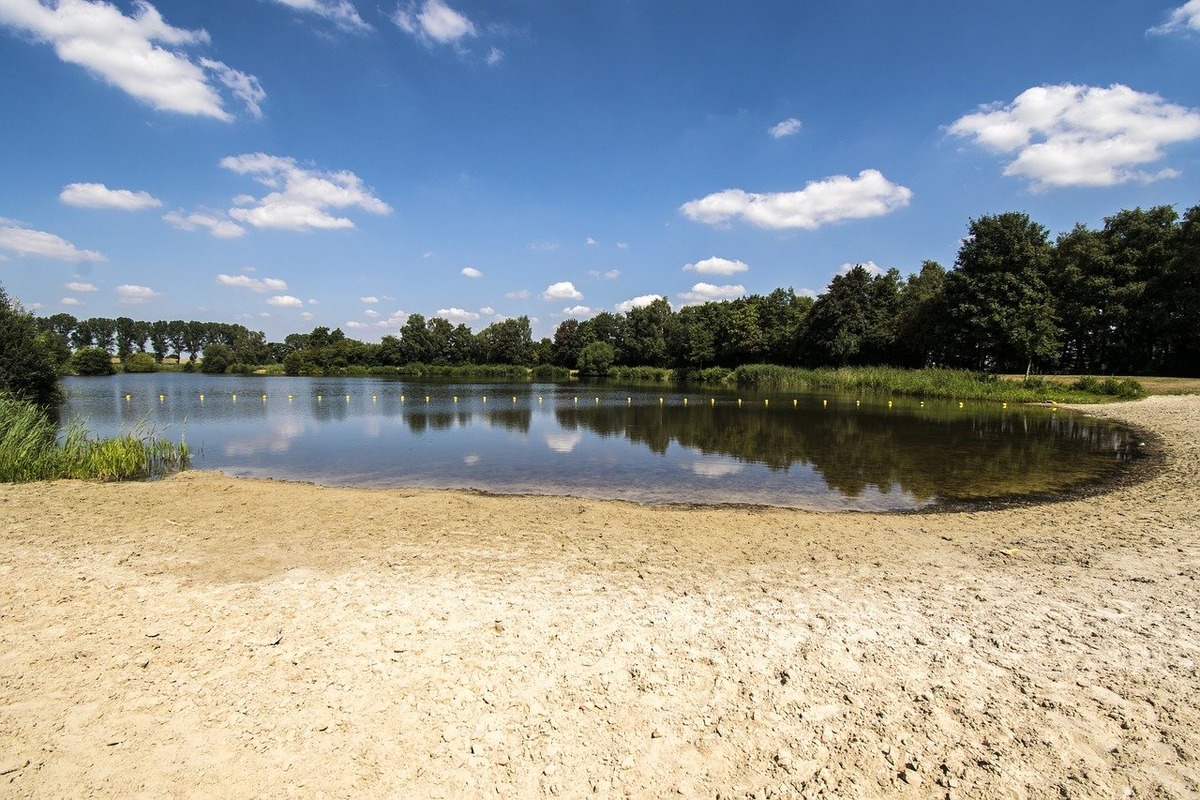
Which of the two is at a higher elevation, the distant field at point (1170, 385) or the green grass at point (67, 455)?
the distant field at point (1170, 385)

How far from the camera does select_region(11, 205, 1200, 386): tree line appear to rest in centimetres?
4188

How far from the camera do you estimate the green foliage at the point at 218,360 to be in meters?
117

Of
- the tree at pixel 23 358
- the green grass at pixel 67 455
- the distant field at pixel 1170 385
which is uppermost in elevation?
the tree at pixel 23 358

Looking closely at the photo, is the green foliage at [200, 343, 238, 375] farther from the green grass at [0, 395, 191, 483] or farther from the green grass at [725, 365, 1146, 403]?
the green grass at [0, 395, 191, 483]

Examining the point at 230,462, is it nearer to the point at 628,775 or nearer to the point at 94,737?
the point at 94,737

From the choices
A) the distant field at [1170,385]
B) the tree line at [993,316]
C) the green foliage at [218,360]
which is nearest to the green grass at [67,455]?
the tree line at [993,316]

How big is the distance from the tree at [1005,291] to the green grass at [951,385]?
324 cm

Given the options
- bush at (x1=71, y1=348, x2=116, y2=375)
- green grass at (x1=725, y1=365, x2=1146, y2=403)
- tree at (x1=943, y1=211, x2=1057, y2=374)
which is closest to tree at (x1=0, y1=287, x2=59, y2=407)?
green grass at (x1=725, y1=365, x2=1146, y2=403)

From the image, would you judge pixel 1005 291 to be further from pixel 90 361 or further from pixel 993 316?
pixel 90 361

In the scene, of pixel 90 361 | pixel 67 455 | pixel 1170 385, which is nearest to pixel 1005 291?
pixel 1170 385

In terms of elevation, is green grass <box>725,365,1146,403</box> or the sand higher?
green grass <box>725,365,1146,403</box>

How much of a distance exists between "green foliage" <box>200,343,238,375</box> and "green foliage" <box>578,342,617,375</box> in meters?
76.8

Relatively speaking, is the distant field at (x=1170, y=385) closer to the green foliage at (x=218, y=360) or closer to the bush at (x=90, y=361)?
the bush at (x=90, y=361)

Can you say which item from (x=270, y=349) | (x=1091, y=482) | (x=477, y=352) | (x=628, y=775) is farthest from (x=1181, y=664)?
(x=270, y=349)
